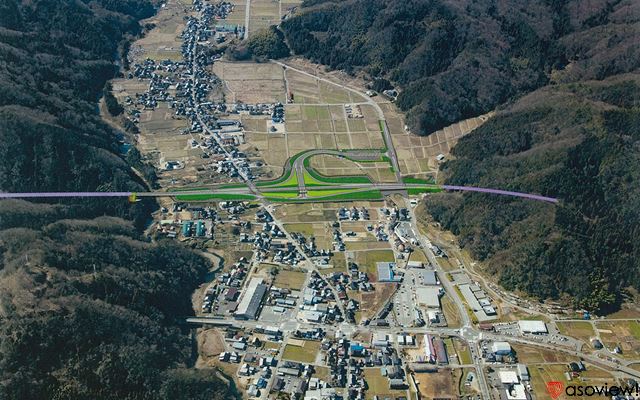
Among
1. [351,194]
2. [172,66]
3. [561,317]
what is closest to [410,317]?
[561,317]

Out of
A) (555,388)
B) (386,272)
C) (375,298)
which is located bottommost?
(555,388)

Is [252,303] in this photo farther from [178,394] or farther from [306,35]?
[306,35]

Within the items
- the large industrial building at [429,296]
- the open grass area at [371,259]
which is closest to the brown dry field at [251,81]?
the open grass area at [371,259]

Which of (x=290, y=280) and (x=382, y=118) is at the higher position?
(x=382, y=118)

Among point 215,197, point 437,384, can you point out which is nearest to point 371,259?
point 437,384

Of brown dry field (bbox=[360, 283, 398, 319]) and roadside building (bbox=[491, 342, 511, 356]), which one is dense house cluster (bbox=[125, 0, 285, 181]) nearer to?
brown dry field (bbox=[360, 283, 398, 319])

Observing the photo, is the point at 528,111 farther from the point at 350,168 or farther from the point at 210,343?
the point at 210,343

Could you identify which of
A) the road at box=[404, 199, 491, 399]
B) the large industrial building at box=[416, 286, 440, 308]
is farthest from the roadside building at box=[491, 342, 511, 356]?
the large industrial building at box=[416, 286, 440, 308]
